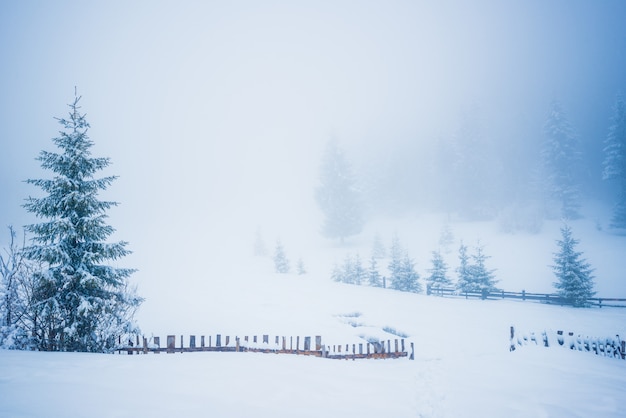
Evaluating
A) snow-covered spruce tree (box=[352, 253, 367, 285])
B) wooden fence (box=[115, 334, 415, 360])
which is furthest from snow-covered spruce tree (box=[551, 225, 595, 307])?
wooden fence (box=[115, 334, 415, 360])

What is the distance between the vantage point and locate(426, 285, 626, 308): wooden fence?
17.8 meters

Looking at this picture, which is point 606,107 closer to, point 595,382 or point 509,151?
point 509,151

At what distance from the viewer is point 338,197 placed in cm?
4494

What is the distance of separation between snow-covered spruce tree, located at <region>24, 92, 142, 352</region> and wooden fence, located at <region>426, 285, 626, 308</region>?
812 inches

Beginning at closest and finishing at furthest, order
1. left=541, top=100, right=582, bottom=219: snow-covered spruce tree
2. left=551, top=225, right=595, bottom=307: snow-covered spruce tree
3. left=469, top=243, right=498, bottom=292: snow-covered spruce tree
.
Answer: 1. left=551, top=225, right=595, bottom=307: snow-covered spruce tree
2. left=469, top=243, right=498, bottom=292: snow-covered spruce tree
3. left=541, top=100, right=582, bottom=219: snow-covered spruce tree

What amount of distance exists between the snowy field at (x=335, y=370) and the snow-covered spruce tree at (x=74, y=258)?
115 centimetres

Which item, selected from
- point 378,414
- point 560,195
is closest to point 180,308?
point 378,414

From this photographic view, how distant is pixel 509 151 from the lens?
173ft

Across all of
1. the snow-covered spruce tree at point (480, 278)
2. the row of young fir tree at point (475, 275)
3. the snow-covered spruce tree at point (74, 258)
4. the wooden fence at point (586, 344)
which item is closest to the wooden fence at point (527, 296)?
the row of young fir tree at point (475, 275)

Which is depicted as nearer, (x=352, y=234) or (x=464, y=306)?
(x=464, y=306)

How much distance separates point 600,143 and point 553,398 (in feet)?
256

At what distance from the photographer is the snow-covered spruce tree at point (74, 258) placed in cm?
762

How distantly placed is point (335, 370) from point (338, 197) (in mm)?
37919

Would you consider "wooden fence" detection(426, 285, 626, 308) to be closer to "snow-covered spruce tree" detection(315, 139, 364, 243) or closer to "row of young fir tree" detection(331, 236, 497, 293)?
"row of young fir tree" detection(331, 236, 497, 293)
